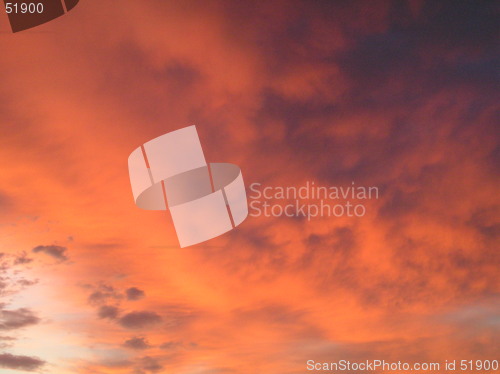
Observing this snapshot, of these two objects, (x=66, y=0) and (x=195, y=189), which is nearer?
(x=66, y=0)

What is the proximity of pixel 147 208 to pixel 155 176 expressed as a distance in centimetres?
159

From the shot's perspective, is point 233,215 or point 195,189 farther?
point 195,189

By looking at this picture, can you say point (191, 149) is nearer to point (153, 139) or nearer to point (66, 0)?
point (153, 139)

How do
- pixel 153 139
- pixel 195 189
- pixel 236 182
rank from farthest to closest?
pixel 195 189, pixel 236 182, pixel 153 139

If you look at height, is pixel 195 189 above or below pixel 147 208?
above

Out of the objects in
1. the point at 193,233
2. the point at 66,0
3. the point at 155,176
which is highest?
the point at 66,0

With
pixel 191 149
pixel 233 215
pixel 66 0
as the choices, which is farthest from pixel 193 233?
pixel 66 0

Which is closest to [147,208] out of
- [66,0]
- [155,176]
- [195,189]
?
[155,176]

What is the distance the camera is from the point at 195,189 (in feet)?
70.7

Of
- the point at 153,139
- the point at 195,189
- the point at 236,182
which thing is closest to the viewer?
the point at 153,139

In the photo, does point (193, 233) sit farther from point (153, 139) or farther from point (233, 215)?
point (153, 139)

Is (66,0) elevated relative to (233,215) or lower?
elevated

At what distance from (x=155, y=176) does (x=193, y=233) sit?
2.17m

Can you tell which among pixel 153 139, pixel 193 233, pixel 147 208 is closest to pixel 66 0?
pixel 153 139
